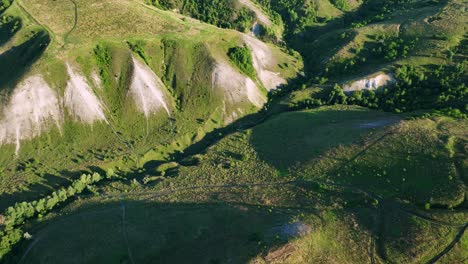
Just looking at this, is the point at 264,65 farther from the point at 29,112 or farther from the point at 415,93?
the point at 29,112

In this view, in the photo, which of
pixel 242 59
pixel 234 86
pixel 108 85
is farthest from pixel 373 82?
pixel 108 85

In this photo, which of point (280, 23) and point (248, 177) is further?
point (280, 23)

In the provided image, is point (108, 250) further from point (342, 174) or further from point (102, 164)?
point (342, 174)

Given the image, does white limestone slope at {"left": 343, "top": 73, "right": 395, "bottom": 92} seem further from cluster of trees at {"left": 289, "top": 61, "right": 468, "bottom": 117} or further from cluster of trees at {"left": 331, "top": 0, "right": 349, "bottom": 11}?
cluster of trees at {"left": 331, "top": 0, "right": 349, "bottom": 11}

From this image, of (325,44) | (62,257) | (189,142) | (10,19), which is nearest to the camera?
(62,257)

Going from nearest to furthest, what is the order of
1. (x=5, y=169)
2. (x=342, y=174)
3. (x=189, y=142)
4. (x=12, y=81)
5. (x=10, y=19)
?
(x=342, y=174) < (x=5, y=169) < (x=12, y=81) < (x=189, y=142) < (x=10, y=19)

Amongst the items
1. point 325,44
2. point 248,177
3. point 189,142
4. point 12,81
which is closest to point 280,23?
point 325,44

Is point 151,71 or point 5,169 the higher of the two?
point 151,71
